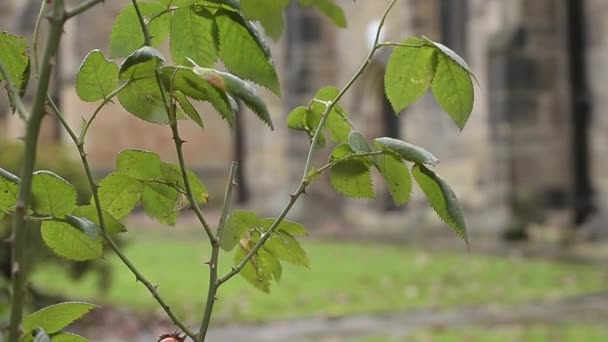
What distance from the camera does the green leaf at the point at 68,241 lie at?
1.29m

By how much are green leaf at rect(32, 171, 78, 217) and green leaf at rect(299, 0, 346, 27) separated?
39cm

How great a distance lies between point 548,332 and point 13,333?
604 centimetres

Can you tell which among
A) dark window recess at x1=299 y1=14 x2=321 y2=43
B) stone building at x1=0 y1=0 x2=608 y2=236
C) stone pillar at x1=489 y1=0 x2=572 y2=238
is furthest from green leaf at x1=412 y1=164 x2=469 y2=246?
dark window recess at x1=299 y1=14 x2=321 y2=43

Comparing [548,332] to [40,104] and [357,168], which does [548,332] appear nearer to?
[357,168]

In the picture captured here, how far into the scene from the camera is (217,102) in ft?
4.05

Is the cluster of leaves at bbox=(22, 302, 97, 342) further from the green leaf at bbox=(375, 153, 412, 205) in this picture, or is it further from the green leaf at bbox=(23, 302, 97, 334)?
the green leaf at bbox=(375, 153, 412, 205)

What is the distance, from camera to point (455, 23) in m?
16.0

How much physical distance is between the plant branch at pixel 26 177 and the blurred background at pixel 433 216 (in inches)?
62.4

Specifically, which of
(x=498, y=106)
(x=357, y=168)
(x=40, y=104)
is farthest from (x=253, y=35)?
(x=498, y=106)

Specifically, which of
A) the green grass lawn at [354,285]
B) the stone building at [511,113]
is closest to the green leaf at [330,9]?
the green grass lawn at [354,285]

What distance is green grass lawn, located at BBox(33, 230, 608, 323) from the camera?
8374 millimetres

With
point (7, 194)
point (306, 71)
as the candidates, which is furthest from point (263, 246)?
point (306, 71)

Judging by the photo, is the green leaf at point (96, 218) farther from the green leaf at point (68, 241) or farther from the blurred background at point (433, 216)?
the blurred background at point (433, 216)

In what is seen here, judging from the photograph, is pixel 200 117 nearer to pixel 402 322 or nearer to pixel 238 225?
pixel 238 225
